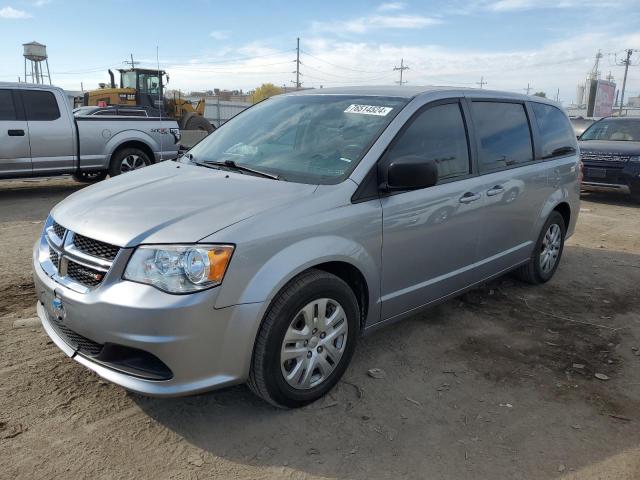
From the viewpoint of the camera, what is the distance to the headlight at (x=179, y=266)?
2469mm

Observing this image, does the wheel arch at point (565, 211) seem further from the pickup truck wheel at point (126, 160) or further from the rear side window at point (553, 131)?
the pickup truck wheel at point (126, 160)

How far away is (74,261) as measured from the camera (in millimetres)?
2736

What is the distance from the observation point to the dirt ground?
2.57 m

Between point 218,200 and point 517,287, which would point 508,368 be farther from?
point 218,200

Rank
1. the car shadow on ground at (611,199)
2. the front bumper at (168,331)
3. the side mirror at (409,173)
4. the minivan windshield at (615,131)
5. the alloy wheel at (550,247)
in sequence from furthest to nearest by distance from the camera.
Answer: the minivan windshield at (615,131) → the car shadow on ground at (611,199) → the alloy wheel at (550,247) → the side mirror at (409,173) → the front bumper at (168,331)

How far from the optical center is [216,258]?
250 centimetres

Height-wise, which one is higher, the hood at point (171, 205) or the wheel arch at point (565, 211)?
the hood at point (171, 205)

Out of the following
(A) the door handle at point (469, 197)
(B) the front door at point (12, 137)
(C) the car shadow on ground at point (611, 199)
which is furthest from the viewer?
(C) the car shadow on ground at point (611, 199)

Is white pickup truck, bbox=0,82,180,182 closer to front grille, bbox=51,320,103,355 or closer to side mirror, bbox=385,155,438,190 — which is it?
front grille, bbox=51,320,103,355

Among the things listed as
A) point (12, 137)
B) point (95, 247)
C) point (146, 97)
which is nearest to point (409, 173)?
point (95, 247)

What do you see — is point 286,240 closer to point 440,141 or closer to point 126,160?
point 440,141

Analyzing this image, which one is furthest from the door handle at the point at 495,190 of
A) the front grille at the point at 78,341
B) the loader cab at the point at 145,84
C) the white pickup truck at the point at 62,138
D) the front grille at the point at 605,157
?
the loader cab at the point at 145,84

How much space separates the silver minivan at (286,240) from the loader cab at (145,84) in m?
18.4

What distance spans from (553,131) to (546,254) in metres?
1.18
